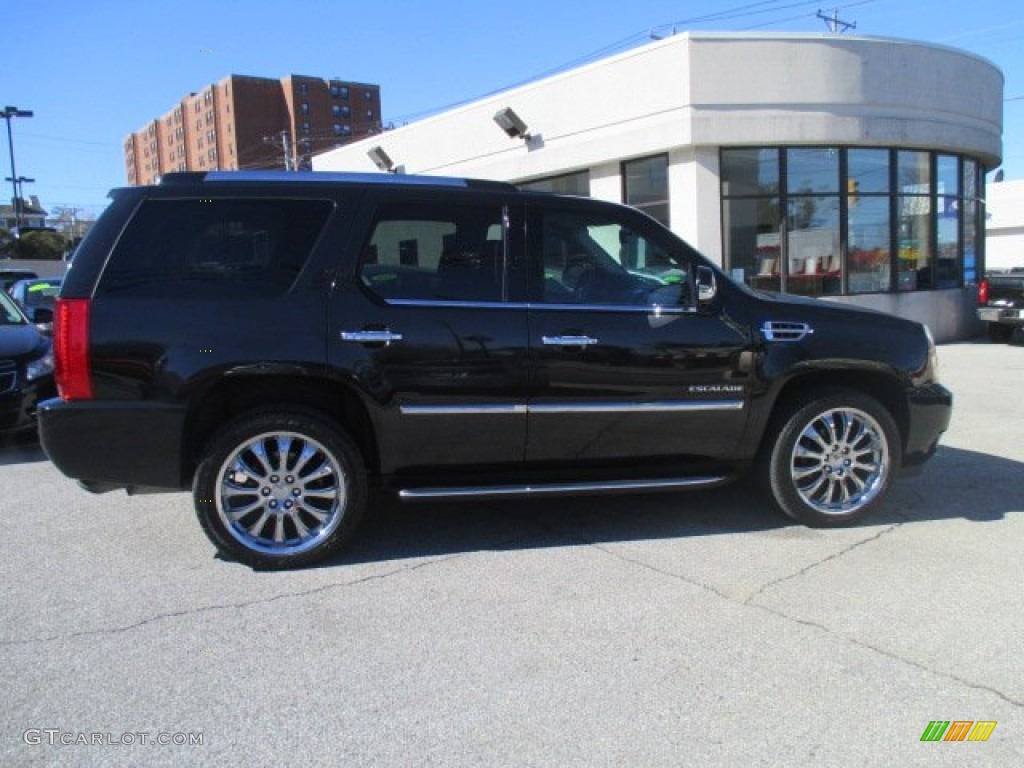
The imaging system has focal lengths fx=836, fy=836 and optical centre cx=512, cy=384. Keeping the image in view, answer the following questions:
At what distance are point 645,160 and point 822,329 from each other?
1034 cm

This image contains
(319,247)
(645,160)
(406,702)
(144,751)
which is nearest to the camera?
(144,751)

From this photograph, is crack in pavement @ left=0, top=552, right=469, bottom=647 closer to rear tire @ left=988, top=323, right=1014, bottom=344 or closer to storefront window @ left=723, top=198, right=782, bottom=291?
storefront window @ left=723, top=198, right=782, bottom=291

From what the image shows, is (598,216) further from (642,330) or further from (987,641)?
(987,641)

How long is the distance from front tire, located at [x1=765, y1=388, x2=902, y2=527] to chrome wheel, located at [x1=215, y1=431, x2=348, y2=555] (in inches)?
99.9

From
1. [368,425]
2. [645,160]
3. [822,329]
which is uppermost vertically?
A: [645,160]

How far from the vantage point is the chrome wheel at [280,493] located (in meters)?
4.30

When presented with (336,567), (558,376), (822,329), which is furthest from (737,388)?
(336,567)

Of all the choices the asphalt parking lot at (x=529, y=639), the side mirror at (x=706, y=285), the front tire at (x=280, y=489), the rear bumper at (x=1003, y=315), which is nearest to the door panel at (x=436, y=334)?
the front tire at (x=280, y=489)

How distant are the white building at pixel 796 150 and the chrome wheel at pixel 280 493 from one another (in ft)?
34.2

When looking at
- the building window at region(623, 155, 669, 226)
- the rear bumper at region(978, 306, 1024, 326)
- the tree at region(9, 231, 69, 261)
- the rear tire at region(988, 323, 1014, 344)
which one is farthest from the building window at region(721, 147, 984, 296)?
the tree at region(9, 231, 69, 261)

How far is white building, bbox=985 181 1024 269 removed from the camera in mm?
48906

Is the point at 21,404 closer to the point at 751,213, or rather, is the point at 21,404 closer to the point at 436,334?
the point at 436,334

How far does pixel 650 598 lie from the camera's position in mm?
3986

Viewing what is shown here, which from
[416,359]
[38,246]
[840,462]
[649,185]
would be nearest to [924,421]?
[840,462]
